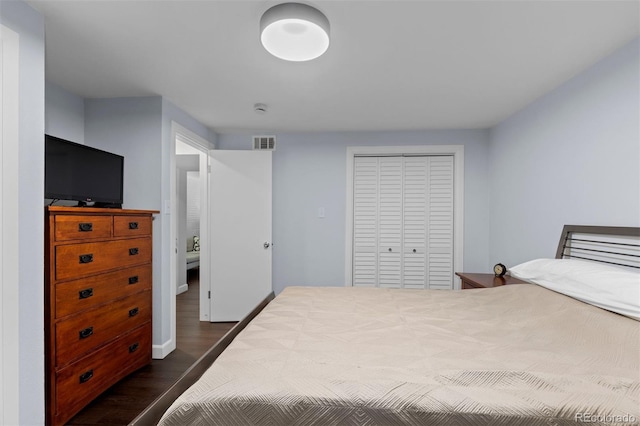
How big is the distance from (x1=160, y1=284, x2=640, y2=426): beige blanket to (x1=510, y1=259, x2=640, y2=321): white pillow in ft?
0.20

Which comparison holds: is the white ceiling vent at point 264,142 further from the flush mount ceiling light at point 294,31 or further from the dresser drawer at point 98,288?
the flush mount ceiling light at point 294,31

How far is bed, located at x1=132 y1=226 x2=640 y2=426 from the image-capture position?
0.89 m

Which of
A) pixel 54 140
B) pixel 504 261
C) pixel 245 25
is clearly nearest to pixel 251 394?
pixel 245 25

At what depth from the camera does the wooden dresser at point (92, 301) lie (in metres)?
1.79

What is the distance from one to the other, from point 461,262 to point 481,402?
Result: 3120 millimetres

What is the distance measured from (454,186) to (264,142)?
8.01ft

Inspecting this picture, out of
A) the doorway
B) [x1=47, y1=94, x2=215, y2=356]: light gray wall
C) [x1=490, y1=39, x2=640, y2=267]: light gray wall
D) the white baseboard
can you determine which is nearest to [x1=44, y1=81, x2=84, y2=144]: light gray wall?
[x1=47, y1=94, x2=215, y2=356]: light gray wall

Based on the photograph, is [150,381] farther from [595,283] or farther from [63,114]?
[595,283]

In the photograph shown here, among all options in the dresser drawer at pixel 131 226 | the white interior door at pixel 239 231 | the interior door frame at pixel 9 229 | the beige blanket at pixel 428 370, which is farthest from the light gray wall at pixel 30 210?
the white interior door at pixel 239 231

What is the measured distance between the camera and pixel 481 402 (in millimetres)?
892

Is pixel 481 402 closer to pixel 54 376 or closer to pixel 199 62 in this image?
pixel 54 376

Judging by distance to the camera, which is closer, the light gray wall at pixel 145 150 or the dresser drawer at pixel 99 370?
the dresser drawer at pixel 99 370

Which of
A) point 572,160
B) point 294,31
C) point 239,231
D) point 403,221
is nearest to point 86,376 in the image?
point 239,231

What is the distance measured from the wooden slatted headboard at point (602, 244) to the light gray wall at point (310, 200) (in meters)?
2.03
